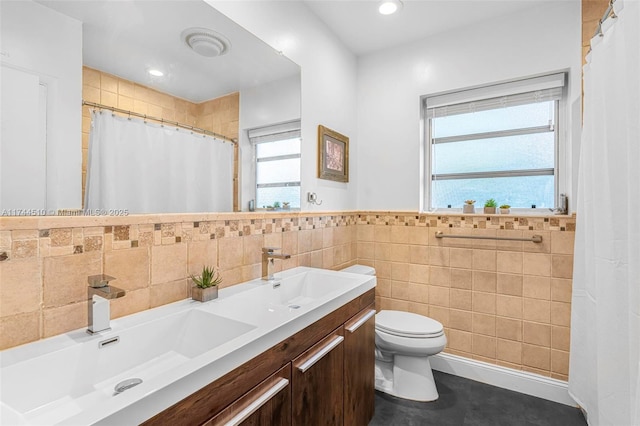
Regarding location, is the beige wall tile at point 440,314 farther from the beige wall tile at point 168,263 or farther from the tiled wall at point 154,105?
the beige wall tile at point 168,263

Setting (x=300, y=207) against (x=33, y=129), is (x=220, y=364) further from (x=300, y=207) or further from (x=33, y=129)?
(x=300, y=207)

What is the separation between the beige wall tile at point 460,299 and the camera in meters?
2.32

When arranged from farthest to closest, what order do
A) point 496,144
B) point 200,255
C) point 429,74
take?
point 429,74 < point 496,144 < point 200,255

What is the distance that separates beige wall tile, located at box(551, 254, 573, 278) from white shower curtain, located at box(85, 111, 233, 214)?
2058mm

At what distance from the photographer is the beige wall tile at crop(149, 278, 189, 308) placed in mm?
1178

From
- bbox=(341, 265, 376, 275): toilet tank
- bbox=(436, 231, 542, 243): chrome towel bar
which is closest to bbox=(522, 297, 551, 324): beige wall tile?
bbox=(436, 231, 542, 243): chrome towel bar

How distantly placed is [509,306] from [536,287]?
8.5 inches

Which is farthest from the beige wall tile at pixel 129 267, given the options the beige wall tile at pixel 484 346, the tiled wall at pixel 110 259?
the beige wall tile at pixel 484 346

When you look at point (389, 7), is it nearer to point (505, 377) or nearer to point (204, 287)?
point (204, 287)

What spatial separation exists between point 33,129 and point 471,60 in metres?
2.56

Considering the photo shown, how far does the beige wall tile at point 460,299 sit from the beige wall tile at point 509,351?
0.30 metres

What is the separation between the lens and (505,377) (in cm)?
217

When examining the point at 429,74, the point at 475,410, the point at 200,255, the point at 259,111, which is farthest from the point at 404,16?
the point at 475,410

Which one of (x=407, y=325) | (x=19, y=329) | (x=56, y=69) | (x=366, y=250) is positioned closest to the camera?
(x=19, y=329)
